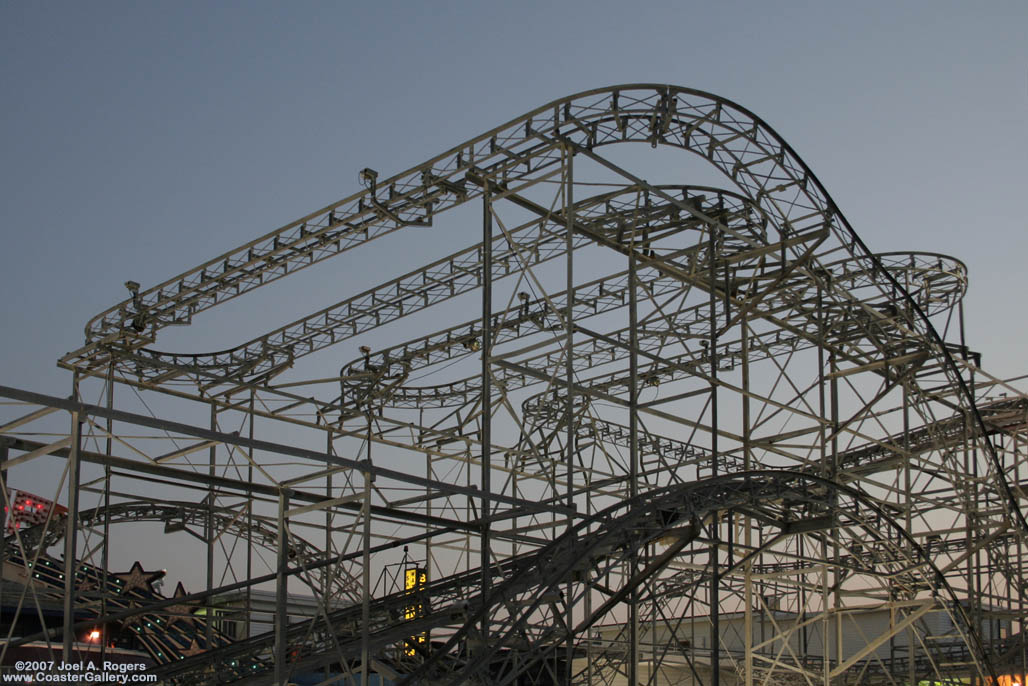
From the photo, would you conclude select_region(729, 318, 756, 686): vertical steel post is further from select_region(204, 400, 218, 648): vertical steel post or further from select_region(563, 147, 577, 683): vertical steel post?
select_region(204, 400, 218, 648): vertical steel post

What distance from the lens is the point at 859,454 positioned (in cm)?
3522

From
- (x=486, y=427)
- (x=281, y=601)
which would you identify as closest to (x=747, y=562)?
(x=486, y=427)

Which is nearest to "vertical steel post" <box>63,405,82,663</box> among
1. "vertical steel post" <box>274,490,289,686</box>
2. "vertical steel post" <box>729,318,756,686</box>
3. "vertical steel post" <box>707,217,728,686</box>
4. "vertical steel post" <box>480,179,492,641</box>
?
"vertical steel post" <box>274,490,289,686</box>

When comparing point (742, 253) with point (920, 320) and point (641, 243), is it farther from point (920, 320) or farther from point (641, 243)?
point (920, 320)

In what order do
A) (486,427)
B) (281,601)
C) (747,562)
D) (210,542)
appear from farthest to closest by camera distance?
(210,542), (747,562), (486,427), (281,601)

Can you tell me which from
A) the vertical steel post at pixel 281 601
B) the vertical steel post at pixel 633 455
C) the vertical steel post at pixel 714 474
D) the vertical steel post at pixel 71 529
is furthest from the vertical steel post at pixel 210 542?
the vertical steel post at pixel 71 529

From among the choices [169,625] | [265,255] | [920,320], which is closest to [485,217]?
[265,255]

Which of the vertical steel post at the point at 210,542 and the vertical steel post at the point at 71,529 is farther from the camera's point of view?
the vertical steel post at the point at 210,542

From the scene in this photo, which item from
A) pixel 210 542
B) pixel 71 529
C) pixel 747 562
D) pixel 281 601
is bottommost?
pixel 281 601

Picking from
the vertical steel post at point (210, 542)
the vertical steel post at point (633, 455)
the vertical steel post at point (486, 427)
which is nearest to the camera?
the vertical steel post at point (486, 427)

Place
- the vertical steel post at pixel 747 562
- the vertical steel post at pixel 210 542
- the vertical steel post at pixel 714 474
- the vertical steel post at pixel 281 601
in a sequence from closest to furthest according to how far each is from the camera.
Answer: the vertical steel post at pixel 281 601 < the vertical steel post at pixel 714 474 < the vertical steel post at pixel 747 562 < the vertical steel post at pixel 210 542

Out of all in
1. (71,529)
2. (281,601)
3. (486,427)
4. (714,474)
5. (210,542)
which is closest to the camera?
(71,529)

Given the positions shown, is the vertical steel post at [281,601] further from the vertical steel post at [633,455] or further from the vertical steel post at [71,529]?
the vertical steel post at [633,455]

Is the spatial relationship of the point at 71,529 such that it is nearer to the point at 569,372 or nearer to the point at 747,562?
the point at 569,372
